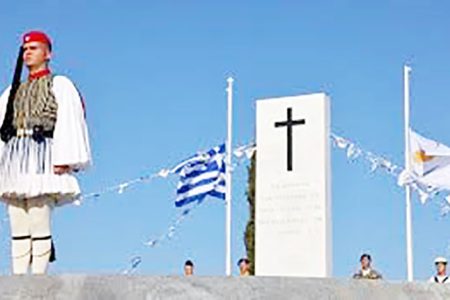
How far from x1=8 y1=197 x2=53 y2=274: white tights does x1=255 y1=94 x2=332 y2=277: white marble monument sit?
20.0 feet

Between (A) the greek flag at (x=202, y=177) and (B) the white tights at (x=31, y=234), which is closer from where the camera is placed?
(B) the white tights at (x=31, y=234)

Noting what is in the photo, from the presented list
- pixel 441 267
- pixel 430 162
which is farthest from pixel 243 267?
pixel 430 162

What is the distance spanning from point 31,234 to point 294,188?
6.48 meters

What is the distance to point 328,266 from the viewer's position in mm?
12180

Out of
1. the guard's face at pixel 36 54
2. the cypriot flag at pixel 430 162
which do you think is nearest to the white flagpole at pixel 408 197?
the cypriot flag at pixel 430 162

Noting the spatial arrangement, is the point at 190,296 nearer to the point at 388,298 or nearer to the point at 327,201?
the point at 388,298

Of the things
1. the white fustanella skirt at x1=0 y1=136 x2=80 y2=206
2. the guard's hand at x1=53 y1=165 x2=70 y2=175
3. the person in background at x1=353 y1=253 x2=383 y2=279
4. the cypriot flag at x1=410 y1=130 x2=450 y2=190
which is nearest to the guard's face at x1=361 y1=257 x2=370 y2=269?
the person in background at x1=353 y1=253 x2=383 y2=279

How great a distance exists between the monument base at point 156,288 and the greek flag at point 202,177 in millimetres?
10393

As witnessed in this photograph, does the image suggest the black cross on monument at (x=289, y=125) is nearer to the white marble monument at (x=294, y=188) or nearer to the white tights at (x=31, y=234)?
the white marble monument at (x=294, y=188)

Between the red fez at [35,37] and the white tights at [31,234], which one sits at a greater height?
the red fez at [35,37]

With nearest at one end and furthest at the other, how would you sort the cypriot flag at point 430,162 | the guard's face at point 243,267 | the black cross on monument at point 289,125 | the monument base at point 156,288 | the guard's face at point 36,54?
1. the monument base at point 156,288
2. the guard's face at point 36,54
3. the guard's face at point 243,267
4. the black cross on monument at point 289,125
5. the cypriot flag at point 430,162

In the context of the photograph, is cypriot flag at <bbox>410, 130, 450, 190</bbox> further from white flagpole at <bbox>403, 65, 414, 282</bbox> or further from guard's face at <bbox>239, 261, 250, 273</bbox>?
guard's face at <bbox>239, 261, 250, 273</bbox>

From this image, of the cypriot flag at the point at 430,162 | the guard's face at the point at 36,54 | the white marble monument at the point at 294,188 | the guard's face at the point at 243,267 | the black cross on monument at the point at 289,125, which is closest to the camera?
the guard's face at the point at 36,54

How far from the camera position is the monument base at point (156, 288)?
521 cm
